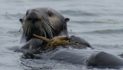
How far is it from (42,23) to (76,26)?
14.4ft

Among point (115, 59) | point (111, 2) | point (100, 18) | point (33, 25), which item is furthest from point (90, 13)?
point (115, 59)

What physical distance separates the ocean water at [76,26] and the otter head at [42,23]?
49cm

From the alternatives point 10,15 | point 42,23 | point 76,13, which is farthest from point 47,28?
point 76,13

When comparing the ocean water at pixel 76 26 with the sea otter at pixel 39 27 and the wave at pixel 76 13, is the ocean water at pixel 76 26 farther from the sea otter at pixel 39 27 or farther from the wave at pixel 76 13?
the sea otter at pixel 39 27

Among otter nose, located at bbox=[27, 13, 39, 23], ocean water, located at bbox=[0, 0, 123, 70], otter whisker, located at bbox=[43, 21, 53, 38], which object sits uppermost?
otter nose, located at bbox=[27, 13, 39, 23]

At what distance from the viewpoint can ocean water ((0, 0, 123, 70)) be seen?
22.7 ft

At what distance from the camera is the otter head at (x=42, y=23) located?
23.8 feet

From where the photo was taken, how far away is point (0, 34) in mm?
10156

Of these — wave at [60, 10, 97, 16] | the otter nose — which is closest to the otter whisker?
→ the otter nose

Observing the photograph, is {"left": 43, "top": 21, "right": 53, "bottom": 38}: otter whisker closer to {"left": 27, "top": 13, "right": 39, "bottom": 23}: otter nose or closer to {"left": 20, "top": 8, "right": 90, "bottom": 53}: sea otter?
{"left": 20, "top": 8, "right": 90, "bottom": 53}: sea otter

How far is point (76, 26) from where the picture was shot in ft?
38.4

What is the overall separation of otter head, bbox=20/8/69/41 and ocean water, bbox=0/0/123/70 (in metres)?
0.49

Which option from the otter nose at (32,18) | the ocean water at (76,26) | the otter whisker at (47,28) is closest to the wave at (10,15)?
the ocean water at (76,26)

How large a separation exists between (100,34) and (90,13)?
3.02m
